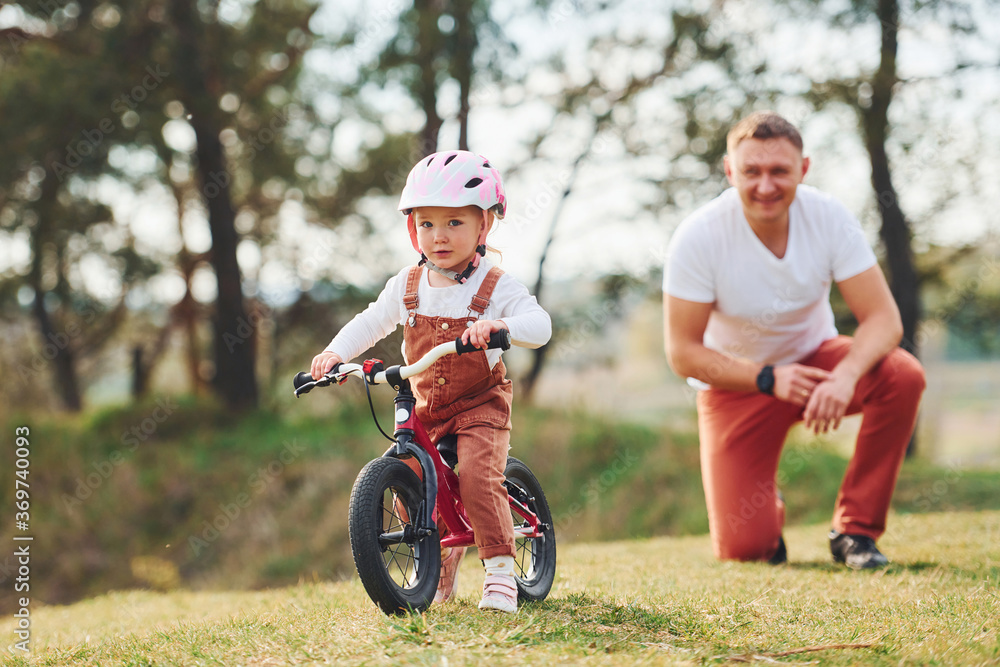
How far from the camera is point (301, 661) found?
2.25 m

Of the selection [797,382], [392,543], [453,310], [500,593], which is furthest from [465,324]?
[797,382]

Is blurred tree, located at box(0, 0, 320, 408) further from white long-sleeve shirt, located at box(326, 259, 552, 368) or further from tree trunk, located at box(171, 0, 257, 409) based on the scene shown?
white long-sleeve shirt, located at box(326, 259, 552, 368)

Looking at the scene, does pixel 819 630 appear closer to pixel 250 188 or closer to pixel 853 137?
pixel 853 137

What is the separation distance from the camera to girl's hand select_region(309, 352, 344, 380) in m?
2.80

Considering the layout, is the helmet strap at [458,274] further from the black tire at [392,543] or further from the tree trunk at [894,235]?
the tree trunk at [894,235]

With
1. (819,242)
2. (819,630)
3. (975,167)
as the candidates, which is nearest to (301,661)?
(819,630)

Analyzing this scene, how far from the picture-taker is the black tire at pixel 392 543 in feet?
8.54

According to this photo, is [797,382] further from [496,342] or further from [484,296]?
[496,342]

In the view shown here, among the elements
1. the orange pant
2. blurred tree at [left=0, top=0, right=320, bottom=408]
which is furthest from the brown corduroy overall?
blurred tree at [left=0, top=0, right=320, bottom=408]

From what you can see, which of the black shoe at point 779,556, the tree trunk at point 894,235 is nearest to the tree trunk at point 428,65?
the tree trunk at point 894,235

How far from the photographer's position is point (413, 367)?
2658 millimetres

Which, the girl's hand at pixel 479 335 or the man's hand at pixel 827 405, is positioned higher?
the girl's hand at pixel 479 335

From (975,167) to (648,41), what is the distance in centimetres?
416

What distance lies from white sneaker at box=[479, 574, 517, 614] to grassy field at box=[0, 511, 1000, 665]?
55 millimetres
